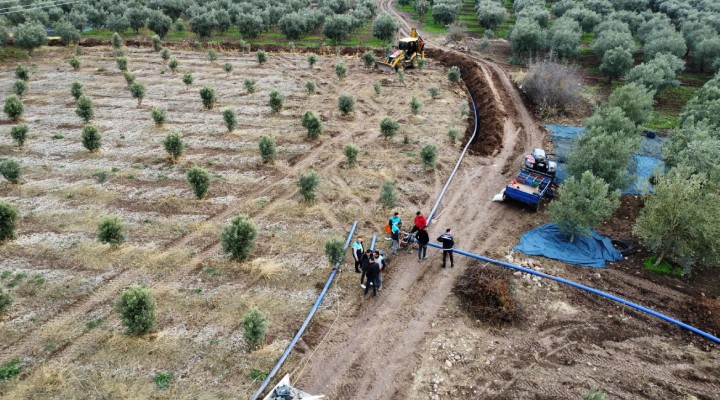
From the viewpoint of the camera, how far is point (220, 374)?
1132cm

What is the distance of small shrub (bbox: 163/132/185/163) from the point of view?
22.1 metres

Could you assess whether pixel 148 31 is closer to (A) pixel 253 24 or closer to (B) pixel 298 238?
(A) pixel 253 24

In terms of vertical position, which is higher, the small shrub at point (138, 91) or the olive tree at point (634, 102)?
the olive tree at point (634, 102)

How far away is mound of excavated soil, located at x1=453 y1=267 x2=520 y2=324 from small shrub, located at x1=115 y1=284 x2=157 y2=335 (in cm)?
906

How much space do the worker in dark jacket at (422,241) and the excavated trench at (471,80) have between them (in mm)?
10520

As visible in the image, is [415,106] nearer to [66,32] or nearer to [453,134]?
[453,134]

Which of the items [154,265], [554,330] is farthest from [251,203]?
[554,330]

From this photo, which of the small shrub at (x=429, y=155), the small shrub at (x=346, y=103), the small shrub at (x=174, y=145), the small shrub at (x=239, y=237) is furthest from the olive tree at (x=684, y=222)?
the small shrub at (x=174, y=145)

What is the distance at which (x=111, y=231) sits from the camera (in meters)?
15.4

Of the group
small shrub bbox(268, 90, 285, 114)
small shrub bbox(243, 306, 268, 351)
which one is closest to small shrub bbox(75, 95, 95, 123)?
small shrub bbox(268, 90, 285, 114)

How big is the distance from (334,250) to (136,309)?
19.9ft

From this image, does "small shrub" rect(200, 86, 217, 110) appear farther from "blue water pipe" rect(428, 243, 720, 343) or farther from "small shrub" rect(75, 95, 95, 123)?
"blue water pipe" rect(428, 243, 720, 343)

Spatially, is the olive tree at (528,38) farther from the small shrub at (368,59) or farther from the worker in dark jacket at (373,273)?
the worker in dark jacket at (373,273)

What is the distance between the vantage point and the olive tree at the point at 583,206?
15.7 metres
